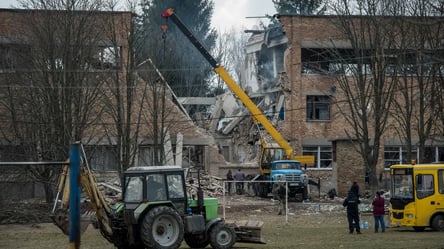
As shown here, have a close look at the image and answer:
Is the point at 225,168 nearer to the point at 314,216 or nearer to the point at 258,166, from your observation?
the point at 258,166

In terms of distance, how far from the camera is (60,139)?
3894 centimetres

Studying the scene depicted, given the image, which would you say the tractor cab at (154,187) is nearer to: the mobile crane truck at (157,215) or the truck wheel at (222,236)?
the mobile crane truck at (157,215)

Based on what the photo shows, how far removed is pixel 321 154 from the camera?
56.8 meters

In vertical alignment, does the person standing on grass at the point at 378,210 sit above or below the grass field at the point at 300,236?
above

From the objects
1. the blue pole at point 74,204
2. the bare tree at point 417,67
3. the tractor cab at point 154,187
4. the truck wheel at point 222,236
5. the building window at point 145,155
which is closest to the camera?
the blue pole at point 74,204

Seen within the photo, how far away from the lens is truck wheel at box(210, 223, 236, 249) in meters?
24.0

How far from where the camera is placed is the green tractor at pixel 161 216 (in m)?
23.0

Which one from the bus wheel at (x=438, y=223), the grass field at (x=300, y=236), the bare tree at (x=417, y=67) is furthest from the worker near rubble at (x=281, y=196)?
the bus wheel at (x=438, y=223)

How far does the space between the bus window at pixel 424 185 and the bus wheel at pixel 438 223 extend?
0.93 m

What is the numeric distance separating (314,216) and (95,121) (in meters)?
12.3

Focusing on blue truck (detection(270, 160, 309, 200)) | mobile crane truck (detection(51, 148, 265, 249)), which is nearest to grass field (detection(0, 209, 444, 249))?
mobile crane truck (detection(51, 148, 265, 249))

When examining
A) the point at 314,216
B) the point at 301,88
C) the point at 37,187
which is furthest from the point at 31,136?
the point at 301,88

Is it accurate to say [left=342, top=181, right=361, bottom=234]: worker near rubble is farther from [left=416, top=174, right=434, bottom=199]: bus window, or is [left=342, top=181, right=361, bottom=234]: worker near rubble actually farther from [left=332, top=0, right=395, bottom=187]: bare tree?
[left=332, top=0, right=395, bottom=187]: bare tree

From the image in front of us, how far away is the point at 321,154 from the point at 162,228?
34.7 m
